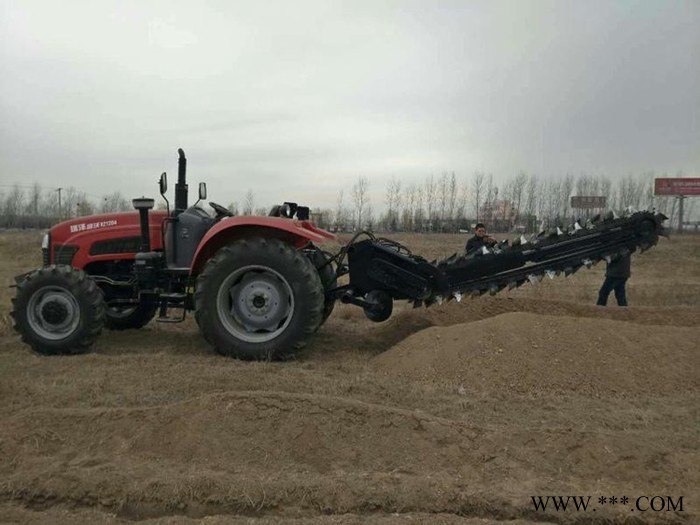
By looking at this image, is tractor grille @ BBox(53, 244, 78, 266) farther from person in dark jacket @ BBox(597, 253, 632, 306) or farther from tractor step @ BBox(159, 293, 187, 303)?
person in dark jacket @ BBox(597, 253, 632, 306)

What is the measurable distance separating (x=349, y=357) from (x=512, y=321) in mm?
1852

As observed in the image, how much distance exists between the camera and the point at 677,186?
5547 centimetres

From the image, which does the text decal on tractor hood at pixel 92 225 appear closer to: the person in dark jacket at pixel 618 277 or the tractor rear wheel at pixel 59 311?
the tractor rear wheel at pixel 59 311

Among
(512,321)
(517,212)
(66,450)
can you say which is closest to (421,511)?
(66,450)

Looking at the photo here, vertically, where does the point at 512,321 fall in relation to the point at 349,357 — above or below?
above

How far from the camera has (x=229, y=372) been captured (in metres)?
5.60

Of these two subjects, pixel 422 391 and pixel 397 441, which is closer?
pixel 397 441

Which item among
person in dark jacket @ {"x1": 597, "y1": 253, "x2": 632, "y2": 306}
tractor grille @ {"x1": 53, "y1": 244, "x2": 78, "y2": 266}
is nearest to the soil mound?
person in dark jacket @ {"x1": 597, "y1": 253, "x2": 632, "y2": 306}

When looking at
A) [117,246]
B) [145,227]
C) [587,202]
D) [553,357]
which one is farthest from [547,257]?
[587,202]

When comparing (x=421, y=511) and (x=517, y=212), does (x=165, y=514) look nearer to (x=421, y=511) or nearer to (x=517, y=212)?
(x=421, y=511)

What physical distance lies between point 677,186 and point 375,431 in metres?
60.8

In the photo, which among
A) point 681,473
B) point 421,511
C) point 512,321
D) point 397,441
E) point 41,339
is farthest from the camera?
point 41,339

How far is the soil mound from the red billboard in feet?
186

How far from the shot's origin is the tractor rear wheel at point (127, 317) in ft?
26.9
